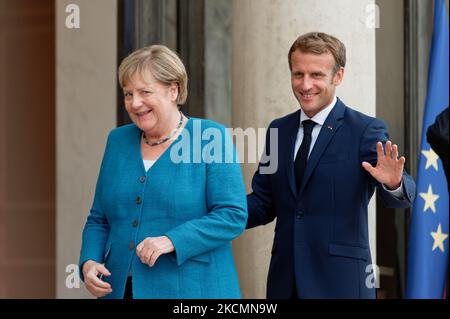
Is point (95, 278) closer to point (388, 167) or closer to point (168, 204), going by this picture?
point (168, 204)

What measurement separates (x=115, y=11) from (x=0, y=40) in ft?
3.63

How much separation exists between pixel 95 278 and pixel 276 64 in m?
2.21

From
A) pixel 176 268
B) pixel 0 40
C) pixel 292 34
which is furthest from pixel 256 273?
pixel 0 40

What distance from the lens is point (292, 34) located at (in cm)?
514

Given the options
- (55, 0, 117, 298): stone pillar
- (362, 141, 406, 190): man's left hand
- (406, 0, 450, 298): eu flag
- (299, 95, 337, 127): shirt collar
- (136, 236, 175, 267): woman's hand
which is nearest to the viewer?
(136, 236, 175, 267): woman's hand

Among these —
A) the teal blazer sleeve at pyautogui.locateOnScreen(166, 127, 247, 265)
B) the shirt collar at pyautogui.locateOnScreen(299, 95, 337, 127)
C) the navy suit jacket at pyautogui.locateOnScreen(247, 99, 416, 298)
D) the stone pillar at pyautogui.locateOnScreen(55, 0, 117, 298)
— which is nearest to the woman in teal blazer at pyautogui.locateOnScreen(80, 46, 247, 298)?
the teal blazer sleeve at pyautogui.locateOnScreen(166, 127, 247, 265)

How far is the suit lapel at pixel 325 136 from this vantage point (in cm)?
367

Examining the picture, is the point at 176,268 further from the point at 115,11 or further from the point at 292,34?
the point at 115,11

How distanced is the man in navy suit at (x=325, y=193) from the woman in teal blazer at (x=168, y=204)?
1.11 ft

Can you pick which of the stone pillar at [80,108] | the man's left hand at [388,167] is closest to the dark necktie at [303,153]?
the man's left hand at [388,167]

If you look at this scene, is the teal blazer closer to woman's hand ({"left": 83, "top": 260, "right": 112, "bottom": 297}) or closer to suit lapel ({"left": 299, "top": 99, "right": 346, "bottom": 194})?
woman's hand ({"left": 83, "top": 260, "right": 112, "bottom": 297})

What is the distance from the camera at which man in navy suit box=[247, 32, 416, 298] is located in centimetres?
365

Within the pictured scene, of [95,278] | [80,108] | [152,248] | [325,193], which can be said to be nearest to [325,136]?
[325,193]

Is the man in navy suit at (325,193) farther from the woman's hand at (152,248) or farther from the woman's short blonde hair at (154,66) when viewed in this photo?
the woman's hand at (152,248)
